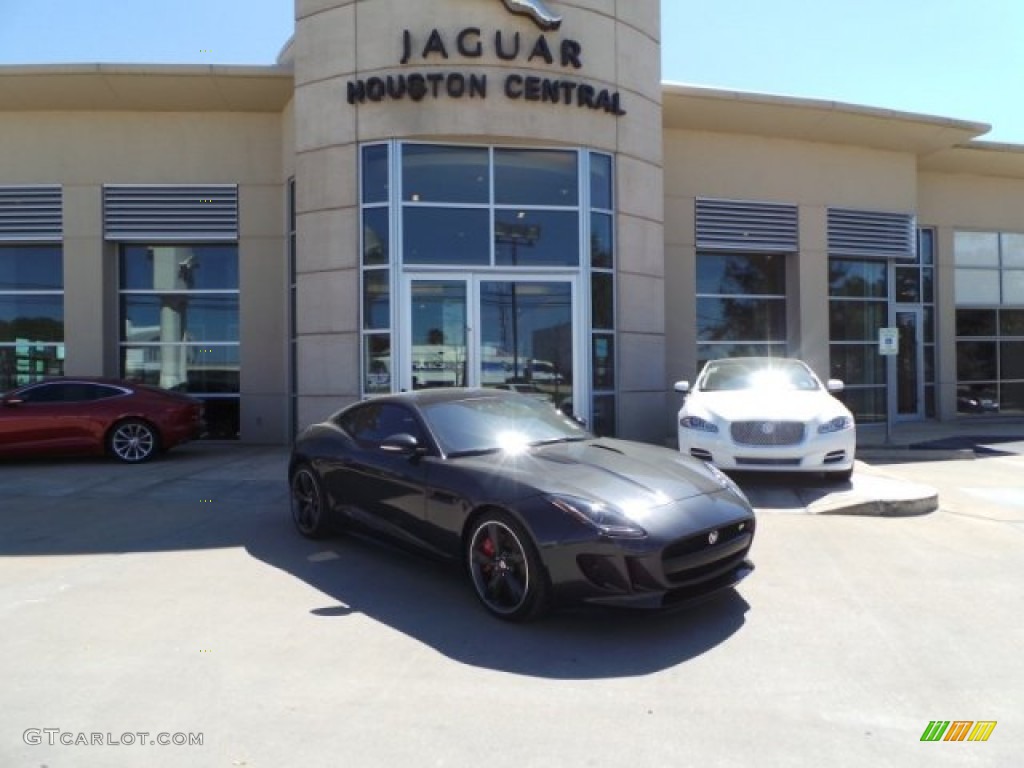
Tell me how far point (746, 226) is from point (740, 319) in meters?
1.97

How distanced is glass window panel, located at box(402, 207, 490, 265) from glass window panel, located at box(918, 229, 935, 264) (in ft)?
40.1

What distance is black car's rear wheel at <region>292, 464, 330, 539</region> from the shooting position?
655 cm

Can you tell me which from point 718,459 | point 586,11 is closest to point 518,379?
point 718,459

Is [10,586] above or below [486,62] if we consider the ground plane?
below

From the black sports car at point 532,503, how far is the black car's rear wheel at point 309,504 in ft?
0.28

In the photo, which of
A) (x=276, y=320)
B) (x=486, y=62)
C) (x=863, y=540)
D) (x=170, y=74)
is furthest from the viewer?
(x=276, y=320)

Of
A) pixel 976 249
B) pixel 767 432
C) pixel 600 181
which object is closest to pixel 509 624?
pixel 767 432

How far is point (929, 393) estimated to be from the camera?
18.0 m

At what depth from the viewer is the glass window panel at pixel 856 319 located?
16.2 meters

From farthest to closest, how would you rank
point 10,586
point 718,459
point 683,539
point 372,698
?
1. point 718,459
2. point 10,586
3. point 683,539
4. point 372,698

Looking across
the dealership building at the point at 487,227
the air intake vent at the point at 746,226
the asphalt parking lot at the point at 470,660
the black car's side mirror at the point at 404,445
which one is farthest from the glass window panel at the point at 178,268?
the black car's side mirror at the point at 404,445

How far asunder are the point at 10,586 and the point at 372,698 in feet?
11.5

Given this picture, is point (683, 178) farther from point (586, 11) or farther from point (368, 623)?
point (368, 623)

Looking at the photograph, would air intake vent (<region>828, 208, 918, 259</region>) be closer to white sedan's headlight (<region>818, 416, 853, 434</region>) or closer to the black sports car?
white sedan's headlight (<region>818, 416, 853, 434</region>)
